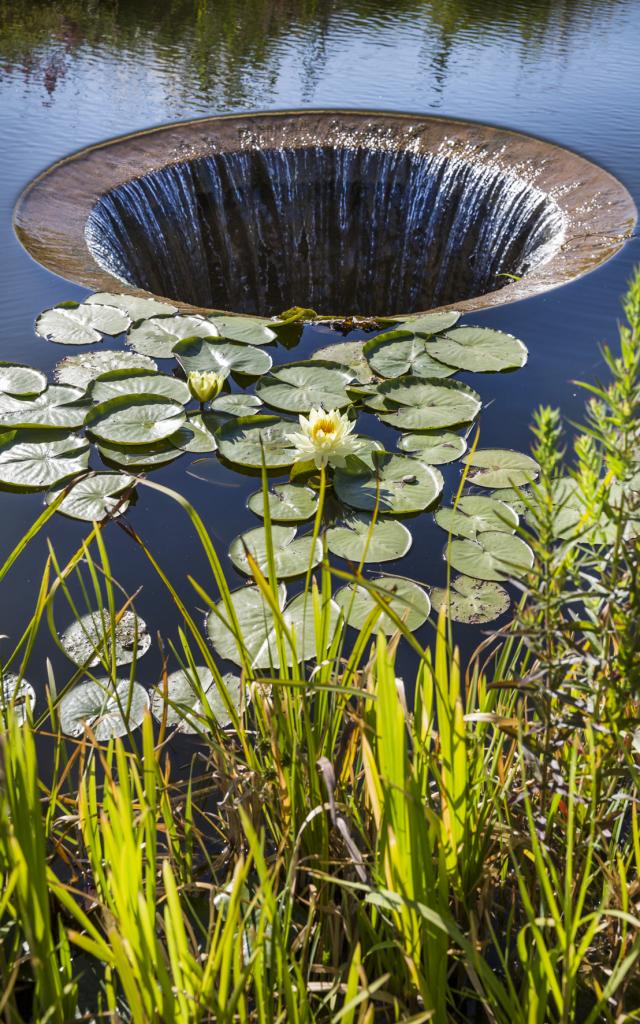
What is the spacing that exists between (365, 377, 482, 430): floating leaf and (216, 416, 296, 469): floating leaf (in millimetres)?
315

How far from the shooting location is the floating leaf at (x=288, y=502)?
230 cm

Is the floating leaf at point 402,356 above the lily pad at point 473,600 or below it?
above

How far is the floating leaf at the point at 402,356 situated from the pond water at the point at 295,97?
0.61ft

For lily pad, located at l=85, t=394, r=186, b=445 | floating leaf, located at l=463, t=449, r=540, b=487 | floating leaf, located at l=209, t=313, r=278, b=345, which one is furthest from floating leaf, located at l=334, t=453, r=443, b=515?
floating leaf, located at l=209, t=313, r=278, b=345

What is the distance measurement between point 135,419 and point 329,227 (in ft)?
9.17

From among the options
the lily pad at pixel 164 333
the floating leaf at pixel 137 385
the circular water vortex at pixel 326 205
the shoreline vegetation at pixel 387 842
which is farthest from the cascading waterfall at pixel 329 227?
the shoreline vegetation at pixel 387 842

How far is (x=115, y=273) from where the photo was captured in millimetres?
3801

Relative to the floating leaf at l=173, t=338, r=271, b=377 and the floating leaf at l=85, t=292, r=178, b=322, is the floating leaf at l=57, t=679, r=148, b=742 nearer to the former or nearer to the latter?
the floating leaf at l=173, t=338, r=271, b=377

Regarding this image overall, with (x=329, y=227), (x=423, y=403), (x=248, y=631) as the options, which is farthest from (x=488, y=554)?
(x=329, y=227)

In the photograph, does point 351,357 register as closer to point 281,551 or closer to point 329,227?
point 281,551

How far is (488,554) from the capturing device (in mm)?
2172

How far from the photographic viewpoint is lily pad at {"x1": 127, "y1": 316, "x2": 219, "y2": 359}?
298 centimetres

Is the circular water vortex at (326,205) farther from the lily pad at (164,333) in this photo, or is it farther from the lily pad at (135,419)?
the lily pad at (135,419)

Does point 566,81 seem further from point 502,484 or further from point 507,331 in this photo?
point 502,484
